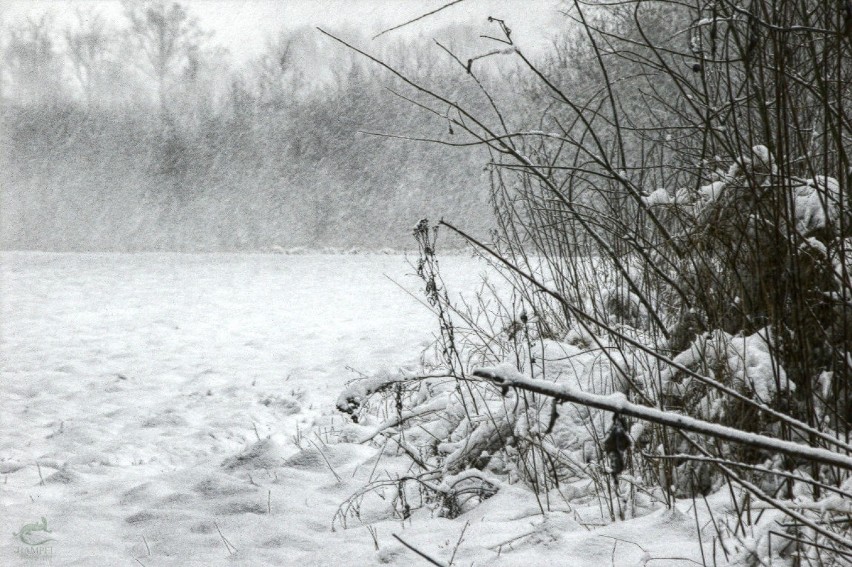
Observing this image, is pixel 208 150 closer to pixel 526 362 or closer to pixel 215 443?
pixel 215 443

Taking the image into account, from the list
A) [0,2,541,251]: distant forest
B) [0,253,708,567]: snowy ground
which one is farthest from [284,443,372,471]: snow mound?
[0,2,541,251]: distant forest

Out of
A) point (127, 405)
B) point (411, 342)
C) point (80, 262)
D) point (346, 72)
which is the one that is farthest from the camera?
point (346, 72)

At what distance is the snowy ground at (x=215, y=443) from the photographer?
6.23 feet

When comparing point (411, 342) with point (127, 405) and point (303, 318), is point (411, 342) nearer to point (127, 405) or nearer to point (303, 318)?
point (303, 318)

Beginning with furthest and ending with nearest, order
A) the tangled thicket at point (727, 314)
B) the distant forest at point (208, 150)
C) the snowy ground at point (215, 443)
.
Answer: the distant forest at point (208, 150) → the snowy ground at point (215, 443) → the tangled thicket at point (727, 314)

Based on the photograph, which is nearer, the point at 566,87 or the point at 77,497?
the point at 77,497

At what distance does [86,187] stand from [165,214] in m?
2.54

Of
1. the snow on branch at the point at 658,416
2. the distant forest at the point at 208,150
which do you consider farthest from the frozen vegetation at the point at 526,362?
the distant forest at the point at 208,150

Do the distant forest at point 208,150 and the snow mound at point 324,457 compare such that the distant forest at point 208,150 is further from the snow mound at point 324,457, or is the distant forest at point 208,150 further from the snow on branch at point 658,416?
the snow on branch at point 658,416

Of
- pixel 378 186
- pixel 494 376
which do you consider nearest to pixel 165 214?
pixel 378 186

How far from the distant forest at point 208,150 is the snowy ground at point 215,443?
9.75m

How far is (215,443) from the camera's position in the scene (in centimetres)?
362

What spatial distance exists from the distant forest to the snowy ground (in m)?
9.75

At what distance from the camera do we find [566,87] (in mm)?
11617
